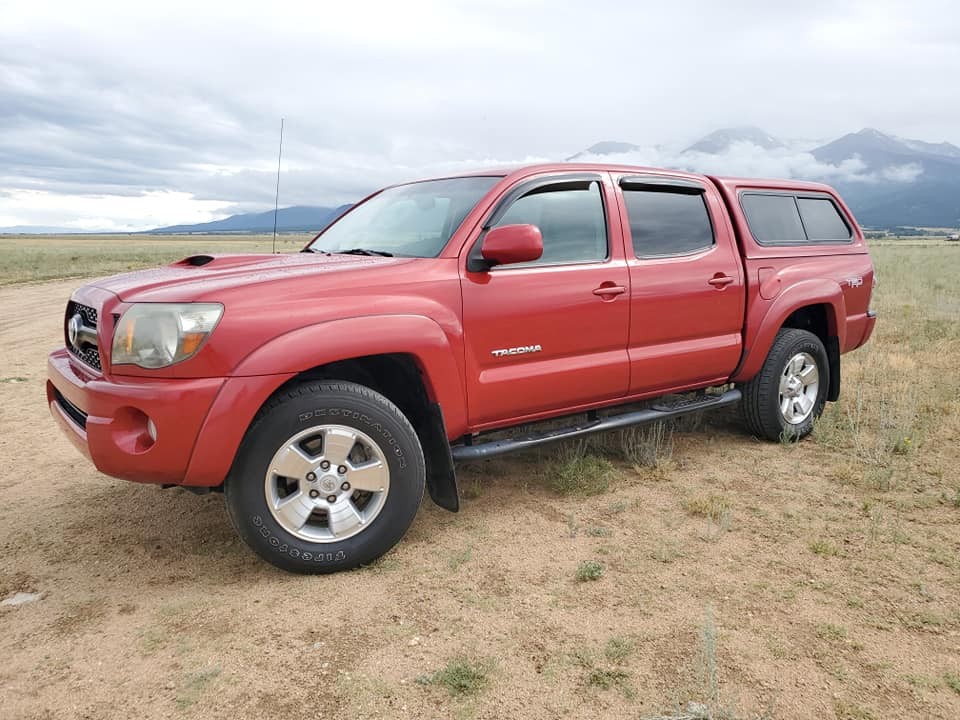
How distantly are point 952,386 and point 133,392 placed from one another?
6800 millimetres

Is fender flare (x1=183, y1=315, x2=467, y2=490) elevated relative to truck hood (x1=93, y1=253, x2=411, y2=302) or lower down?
lower down

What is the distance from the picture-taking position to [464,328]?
3.39m

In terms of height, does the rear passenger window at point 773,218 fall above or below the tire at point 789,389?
above

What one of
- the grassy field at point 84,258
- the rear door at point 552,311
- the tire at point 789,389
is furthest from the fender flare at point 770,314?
the grassy field at point 84,258

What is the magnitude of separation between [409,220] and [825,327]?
332 centimetres

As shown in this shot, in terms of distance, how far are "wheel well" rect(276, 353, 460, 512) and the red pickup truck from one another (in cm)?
1

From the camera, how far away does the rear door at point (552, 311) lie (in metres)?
3.48

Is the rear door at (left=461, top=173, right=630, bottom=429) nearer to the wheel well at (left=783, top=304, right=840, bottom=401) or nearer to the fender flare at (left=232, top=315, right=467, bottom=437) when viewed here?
the fender flare at (left=232, top=315, right=467, bottom=437)

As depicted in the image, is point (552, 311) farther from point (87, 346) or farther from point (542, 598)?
point (87, 346)

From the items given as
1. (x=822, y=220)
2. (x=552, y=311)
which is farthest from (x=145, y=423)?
(x=822, y=220)

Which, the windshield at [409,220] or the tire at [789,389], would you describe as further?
the tire at [789,389]

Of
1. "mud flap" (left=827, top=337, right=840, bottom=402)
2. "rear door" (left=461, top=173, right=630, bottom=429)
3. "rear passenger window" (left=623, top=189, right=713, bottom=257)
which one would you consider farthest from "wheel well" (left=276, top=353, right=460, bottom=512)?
"mud flap" (left=827, top=337, right=840, bottom=402)

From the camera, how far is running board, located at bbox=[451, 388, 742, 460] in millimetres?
3550

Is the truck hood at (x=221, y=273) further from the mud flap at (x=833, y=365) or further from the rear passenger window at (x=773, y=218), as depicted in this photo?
the mud flap at (x=833, y=365)
